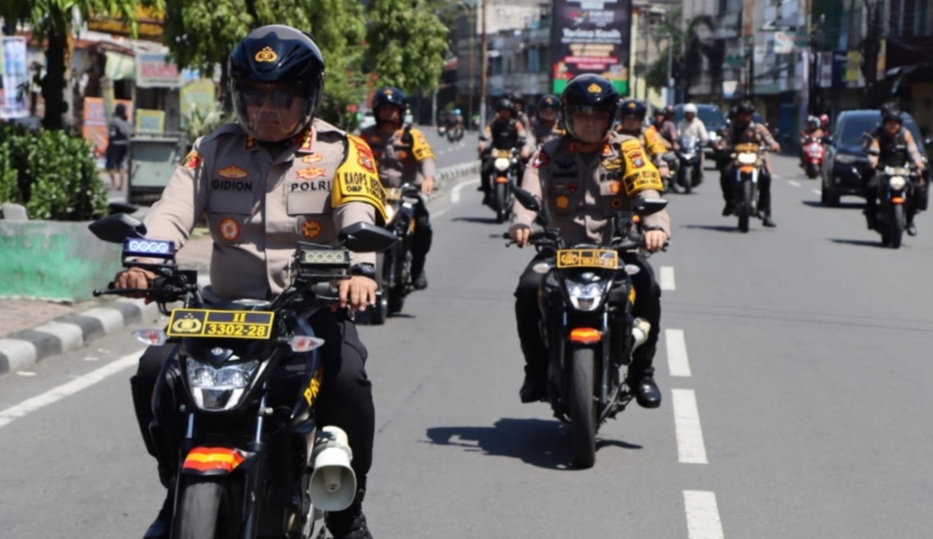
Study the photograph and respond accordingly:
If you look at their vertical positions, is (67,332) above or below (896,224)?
above

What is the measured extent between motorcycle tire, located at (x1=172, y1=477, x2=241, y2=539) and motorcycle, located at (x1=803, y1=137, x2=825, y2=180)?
36879 mm

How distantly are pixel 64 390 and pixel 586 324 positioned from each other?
3301 millimetres

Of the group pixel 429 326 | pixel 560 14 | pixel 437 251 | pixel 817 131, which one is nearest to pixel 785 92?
pixel 560 14

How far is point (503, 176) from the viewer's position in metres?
21.8

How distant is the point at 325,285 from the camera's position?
4.46 metres

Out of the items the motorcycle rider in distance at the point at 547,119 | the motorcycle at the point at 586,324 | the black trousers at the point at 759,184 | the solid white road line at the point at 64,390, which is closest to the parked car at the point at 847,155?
the black trousers at the point at 759,184

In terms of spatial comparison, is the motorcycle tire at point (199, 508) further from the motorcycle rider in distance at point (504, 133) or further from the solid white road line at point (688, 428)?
the motorcycle rider in distance at point (504, 133)

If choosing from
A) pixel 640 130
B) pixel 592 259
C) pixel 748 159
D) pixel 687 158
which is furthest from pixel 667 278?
Answer: pixel 687 158

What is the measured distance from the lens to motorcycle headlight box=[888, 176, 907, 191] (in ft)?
61.3

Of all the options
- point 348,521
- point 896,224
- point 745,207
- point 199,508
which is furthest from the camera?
point 745,207

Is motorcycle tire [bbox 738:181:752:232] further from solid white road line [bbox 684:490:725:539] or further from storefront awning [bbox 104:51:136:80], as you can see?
storefront awning [bbox 104:51:136:80]

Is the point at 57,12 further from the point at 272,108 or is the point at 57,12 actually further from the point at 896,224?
the point at 896,224

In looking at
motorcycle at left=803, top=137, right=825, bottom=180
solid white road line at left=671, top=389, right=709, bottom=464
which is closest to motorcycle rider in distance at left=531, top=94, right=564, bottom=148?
solid white road line at left=671, top=389, right=709, bottom=464

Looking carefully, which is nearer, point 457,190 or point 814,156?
point 457,190
